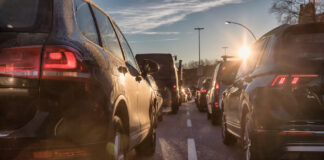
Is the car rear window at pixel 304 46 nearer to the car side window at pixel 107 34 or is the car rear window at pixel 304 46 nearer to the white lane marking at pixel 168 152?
the car side window at pixel 107 34

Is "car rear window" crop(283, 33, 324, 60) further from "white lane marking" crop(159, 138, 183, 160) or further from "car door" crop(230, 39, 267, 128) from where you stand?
"white lane marking" crop(159, 138, 183, 160)

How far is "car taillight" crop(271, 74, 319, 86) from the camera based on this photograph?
3.81m

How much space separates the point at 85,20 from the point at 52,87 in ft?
3.13

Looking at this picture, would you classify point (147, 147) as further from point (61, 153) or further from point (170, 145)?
point (61, 153)

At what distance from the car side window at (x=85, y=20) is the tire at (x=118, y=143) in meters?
0.75

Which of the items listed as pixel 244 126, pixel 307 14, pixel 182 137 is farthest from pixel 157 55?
pixel 307 14

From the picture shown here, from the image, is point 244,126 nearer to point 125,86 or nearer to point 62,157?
point 125,86

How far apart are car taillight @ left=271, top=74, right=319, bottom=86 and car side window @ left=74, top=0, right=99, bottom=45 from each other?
1835 mm

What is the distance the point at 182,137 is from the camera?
8531mm

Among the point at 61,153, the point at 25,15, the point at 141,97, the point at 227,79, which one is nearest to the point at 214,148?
the point at 227,79

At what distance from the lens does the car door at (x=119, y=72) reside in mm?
3438

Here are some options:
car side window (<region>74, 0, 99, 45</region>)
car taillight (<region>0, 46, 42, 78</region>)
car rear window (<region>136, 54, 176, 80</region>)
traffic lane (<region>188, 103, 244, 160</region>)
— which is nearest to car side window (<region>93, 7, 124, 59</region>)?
→ car side window (<region>74, 0, 99, 45</region>)

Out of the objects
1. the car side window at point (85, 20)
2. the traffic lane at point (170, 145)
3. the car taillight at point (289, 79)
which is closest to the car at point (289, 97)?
the car taillight at point (289, 79)

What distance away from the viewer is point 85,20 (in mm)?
3363
